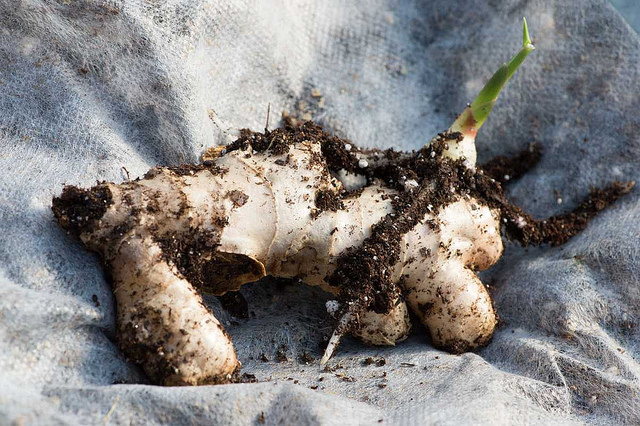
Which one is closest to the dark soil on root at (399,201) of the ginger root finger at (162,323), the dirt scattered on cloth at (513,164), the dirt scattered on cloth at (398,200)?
the dirt scattered on cloth at (398,200)

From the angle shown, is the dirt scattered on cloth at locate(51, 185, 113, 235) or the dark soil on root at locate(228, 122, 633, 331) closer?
the dirt scattered on cloth at locate(51, 185, 113, 235)

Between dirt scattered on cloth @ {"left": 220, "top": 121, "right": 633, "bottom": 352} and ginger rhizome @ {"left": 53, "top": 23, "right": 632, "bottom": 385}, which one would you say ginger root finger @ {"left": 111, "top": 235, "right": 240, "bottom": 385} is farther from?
dirt scattered on cloth @ {"left": 220, "top": 121, "right": 633, "bottom": 352}

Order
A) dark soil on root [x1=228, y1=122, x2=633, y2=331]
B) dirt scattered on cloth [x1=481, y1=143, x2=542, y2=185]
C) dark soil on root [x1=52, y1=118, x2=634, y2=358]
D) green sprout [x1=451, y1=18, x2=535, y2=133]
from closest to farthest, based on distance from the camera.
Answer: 1. dark soil on root [x1=52, y1=118, x2=634, y2=358]
2. dark soil on root [x1=228, y1=122, x2=633, y2=331]
3. green sprout [x1=451, y1=18, x2=535, y2=133]
4. dirt scattered on cloth [x1=481, y1=143, x2=542, y2=185]

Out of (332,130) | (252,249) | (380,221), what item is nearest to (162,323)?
(252,249)

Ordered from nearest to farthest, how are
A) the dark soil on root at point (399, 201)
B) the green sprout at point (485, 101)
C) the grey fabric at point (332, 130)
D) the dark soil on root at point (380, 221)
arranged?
the grey fabric at point (332, 130), the dark soil on root at point (380, 221), the dark soil on root at point (399, 201), the green sprout at point (485, 101)

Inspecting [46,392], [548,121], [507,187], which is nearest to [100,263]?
[46,392]

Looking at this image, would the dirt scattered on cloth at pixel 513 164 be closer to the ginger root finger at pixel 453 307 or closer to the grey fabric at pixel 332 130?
the grey fabric at pixel 332 130

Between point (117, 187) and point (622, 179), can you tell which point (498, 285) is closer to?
point (622, 179)

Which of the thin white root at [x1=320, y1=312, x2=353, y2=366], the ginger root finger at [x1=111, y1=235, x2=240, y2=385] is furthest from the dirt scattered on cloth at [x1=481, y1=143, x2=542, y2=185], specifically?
the ginger root finger at [x1=111, y1=235, x2=240, y2=385]

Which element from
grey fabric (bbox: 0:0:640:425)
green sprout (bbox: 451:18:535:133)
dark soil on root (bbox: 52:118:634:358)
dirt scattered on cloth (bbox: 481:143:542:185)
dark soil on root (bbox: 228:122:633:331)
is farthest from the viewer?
dirt scattered on cloth (bbox: 481:143:542:185)
